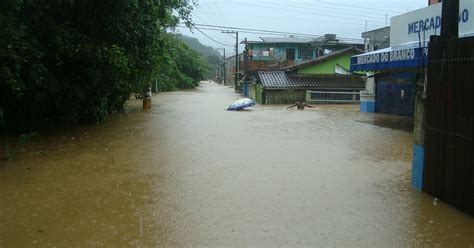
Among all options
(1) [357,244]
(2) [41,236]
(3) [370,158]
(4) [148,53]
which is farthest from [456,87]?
(4) [148,53]

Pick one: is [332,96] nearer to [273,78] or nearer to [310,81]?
[310,81]

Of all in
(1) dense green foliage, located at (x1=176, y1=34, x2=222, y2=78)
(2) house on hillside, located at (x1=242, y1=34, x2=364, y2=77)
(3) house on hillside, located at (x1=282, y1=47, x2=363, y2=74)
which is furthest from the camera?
(1) dense green foliage, located at (x1=176, y1=34, x2=222, y2=78)

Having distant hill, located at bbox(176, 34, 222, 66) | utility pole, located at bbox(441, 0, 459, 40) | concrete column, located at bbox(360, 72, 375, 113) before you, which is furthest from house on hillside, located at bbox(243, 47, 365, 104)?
distant hill, located at bbox(176, 34, 222, 66)

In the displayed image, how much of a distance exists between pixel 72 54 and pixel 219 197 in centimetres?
711

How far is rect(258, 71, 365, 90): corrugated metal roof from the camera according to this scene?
102 ft

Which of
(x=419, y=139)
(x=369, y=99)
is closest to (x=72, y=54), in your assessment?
(x=419, y=139)

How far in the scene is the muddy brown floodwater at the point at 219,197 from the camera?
16.0 ft

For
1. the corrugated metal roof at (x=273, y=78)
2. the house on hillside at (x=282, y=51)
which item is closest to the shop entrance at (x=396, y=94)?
the corrugated metal roof at (x=273, y=78)

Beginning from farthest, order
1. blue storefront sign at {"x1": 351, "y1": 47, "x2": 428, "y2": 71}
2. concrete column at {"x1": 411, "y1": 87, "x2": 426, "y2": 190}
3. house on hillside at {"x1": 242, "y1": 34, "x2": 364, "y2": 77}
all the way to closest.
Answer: house on hillside at {"x1": 242, "y1": 34, "x2": 364, "y2": 77} < blue storefront sign at {"x1": 351, "y1": 47, "x2": 428, "y2": 71} < concrete column at {"x1": 411, "y1": 87, "x2": 426, "y2": 190}

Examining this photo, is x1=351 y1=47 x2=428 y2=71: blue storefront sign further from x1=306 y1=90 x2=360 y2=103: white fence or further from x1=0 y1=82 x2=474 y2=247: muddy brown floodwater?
x1=306 y1=90 x2=360 y2=103: white fence

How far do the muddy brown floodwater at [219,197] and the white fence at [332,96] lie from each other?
1905 centimetres

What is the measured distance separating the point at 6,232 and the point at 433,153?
5398 mm

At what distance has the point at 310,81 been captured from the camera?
31938mm

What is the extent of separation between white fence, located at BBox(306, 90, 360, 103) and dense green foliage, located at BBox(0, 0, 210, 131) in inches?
668
